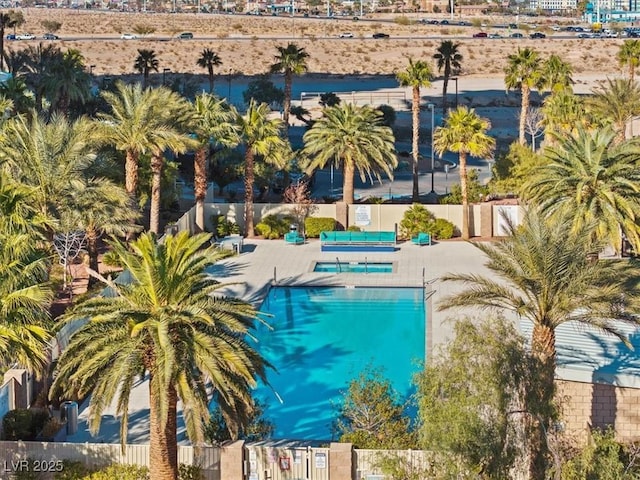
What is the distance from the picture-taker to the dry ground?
329ft

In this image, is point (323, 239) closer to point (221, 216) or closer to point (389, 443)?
point (221, 216)

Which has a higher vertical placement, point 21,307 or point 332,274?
point 21,307

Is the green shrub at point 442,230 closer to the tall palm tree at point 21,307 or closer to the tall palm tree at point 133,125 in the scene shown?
the tall palm tree at point 133,125

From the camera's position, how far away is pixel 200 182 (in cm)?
3916

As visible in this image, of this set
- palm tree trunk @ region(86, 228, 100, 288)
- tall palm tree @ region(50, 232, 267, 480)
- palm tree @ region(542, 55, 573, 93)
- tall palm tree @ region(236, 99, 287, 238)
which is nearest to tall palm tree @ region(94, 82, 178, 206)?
palm tree trunk @ region(86, 228, 100, 288)

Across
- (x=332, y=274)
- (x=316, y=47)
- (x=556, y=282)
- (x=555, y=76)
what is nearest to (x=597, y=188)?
(x=556, y=282)

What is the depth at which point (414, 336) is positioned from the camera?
29.7 meters

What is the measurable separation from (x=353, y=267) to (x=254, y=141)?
20.9ft

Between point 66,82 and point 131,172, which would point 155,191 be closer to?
point 131,172

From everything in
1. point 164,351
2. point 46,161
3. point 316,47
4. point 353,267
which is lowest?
point 164,351

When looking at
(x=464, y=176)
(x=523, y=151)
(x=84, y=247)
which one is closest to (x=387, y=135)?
(x=464, y=176)

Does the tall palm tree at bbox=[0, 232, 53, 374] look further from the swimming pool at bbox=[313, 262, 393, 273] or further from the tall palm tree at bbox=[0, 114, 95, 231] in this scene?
the swimming pool at bbox=[313, 262, 393, 273]

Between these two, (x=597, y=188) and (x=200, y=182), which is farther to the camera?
(x=200, y=182)

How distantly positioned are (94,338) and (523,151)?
1161 inches
